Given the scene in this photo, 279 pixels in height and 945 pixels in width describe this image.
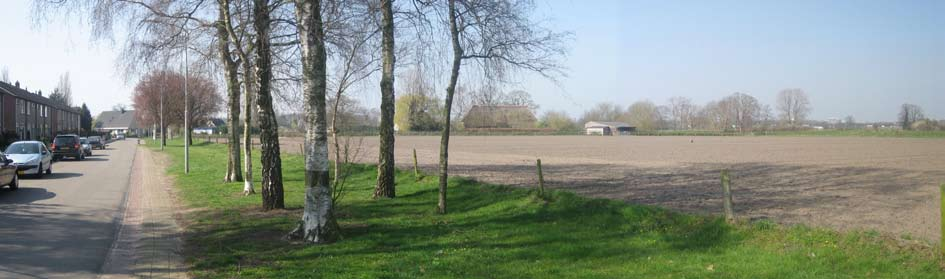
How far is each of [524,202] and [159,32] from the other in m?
8.32

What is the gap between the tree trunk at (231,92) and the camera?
15.5m

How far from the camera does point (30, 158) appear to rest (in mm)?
22469

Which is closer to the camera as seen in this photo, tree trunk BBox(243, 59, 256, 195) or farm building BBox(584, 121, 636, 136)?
tree trunk BBox(243, 59, 256, 195)

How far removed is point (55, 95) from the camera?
10125 cm

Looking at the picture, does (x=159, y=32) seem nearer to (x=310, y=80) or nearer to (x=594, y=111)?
(x=310, y=80)

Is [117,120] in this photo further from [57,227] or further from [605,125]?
[57,227]

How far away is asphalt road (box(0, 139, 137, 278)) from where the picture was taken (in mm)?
8133

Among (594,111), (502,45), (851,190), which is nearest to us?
(502,45)

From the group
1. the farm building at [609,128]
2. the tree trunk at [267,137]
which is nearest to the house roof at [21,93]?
the tree trunk at [267,137]

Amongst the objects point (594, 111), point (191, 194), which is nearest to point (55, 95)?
point (191, 194)

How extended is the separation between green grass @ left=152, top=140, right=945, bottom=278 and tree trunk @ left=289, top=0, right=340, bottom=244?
18.4 inches

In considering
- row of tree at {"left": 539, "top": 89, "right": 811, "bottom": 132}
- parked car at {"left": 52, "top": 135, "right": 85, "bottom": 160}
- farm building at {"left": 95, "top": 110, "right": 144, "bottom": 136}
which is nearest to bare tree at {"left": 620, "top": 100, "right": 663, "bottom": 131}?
row of tree at {"left": 539, "top": 89, "right": 811, "bottom": 132}

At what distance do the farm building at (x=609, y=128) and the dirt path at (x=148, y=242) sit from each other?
127359mm

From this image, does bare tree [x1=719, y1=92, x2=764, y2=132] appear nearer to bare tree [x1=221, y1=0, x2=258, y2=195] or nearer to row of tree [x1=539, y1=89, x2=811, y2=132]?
row of tree [x1=539, y1=89, x2=811, y2=132]
